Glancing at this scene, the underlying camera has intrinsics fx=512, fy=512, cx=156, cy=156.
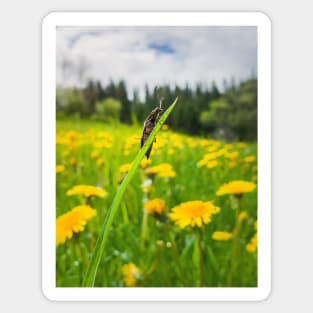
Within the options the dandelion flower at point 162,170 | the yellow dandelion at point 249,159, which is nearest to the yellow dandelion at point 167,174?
the dandelion flower at point 162,170

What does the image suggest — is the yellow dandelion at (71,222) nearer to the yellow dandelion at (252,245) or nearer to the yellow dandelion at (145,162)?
the yellow dandelion at (145,162)

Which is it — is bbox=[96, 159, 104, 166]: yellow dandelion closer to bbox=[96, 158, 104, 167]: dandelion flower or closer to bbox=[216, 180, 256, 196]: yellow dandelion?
bbox=[96, 158, 104, 167]: dandelion flower

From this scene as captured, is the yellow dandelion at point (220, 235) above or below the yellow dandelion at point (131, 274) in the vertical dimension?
above

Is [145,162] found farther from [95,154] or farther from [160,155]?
[95,154]
